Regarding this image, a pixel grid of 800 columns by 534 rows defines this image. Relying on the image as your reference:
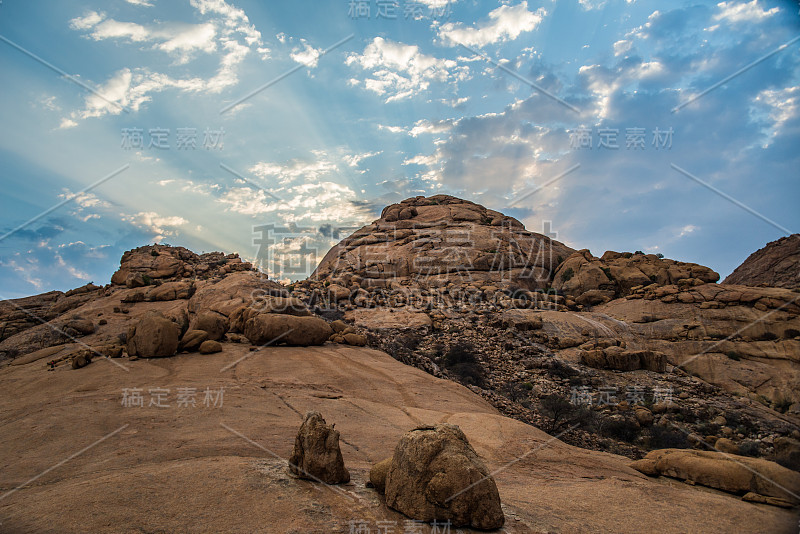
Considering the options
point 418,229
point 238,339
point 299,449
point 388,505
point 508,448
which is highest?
point 418,229

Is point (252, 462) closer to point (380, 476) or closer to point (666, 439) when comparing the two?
point (380, 476)

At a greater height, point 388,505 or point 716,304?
point 716,304

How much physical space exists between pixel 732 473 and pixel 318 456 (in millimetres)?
6699

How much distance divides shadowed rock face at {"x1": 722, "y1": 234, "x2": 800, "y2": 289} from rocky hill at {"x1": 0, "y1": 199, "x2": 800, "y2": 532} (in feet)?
32.8

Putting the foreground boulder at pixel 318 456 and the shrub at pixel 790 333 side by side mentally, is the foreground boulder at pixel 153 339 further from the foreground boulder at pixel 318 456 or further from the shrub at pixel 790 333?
the shrub at pixel 790 333

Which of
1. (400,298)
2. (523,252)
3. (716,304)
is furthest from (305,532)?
(523,252)

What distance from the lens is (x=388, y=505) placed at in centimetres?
392

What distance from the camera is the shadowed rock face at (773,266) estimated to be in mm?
27875

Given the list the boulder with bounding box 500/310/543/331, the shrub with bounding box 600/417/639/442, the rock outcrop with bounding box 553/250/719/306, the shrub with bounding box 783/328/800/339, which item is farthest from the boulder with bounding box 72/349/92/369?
the shrub with bounding box 783/328/800/339

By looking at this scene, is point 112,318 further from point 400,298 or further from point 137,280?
point 400,298

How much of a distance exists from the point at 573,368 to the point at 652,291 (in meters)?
11.1

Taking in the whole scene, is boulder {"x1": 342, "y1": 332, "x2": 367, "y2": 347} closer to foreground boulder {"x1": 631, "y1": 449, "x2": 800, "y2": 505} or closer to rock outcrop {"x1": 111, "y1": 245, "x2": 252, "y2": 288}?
foreground boulder {"x1": 631, "y1": 449, "x2": 800, "y2": 505}

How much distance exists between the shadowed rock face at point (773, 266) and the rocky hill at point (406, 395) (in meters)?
10.00

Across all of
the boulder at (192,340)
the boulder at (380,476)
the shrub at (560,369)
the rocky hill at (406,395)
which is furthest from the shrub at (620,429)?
the boulder at (192,340)
